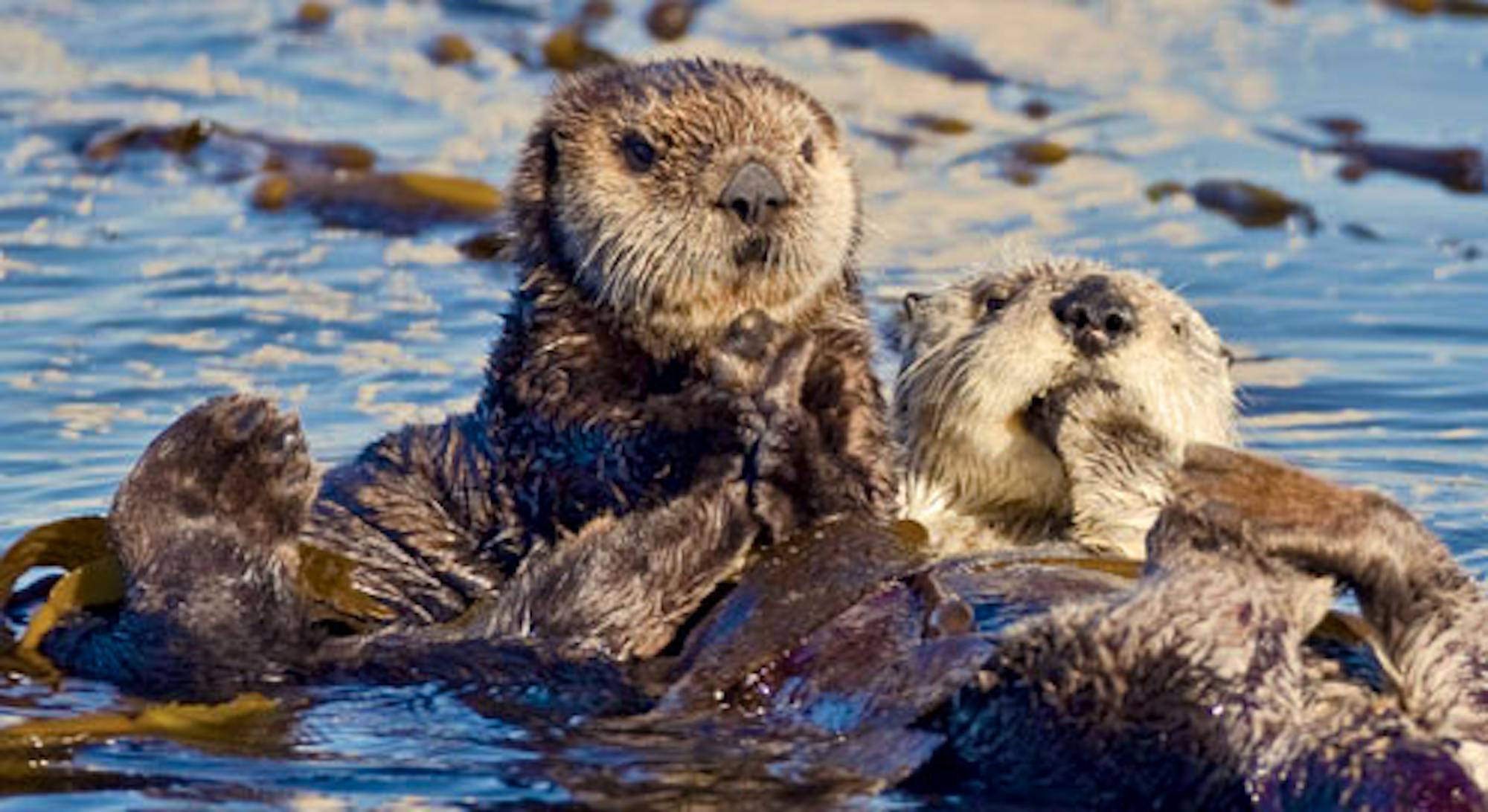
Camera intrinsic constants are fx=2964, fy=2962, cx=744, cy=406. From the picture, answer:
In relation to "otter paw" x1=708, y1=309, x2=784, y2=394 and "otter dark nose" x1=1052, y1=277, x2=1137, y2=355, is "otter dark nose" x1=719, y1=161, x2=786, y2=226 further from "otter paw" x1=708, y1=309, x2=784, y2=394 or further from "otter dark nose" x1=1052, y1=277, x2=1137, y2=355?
"otter dark nose" x1=1052, y1=277, x2=1137, y2=355

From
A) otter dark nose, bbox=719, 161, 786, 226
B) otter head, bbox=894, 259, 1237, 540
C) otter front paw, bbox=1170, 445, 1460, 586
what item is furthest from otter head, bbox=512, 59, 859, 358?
otter front paw, bbox=1170, 445, 1460, 586

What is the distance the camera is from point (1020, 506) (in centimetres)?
630

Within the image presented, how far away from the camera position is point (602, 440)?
5566mm

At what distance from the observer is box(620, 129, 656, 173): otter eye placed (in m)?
5.88

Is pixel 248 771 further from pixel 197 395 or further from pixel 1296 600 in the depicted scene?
pixel 197 395

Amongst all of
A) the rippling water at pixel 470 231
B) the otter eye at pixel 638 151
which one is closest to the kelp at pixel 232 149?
the rippling water at pixel 470 231

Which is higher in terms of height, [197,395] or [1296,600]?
[1296,600]

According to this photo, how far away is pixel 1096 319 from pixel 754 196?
2.63 feet

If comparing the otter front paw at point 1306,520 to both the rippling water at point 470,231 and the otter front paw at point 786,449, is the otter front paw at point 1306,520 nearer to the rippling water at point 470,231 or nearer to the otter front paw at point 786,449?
the otter front paw at point 786,449

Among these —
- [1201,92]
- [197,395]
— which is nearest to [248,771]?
[197,395]

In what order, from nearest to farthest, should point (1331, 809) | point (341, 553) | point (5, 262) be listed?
point (1331, 809) → point (341, 553) → point (5, 262)

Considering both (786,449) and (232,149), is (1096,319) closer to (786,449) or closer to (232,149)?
(786,449)

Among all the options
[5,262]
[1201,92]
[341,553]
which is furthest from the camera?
[1201,92]

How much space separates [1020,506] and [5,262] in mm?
4522
